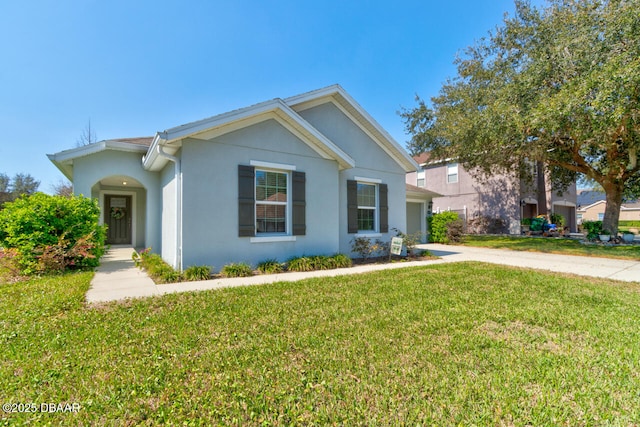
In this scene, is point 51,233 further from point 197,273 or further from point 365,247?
point 365,247

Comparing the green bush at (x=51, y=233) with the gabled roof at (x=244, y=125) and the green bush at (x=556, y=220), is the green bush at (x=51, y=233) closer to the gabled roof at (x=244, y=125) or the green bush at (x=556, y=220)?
the gabled roof at (x=244, y=125)

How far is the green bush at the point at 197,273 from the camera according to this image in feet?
21.1

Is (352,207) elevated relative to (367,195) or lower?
lower

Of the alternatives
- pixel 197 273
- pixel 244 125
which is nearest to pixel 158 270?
pixel 197 273

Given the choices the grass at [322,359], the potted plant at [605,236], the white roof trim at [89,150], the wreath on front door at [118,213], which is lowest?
the grass at [322,359]

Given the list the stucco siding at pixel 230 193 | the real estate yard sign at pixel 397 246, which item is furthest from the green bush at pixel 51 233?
the real estate yard sign at pixel 397 246

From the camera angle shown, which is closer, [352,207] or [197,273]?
[197,273]

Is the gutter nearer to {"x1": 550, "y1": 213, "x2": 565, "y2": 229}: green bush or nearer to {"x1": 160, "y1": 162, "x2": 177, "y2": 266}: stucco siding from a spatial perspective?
{"x1": 160, "y1": 162, "x2": 177, "y2": 266}: stucco siding

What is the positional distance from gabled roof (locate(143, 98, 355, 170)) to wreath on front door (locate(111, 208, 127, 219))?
486 centimetres

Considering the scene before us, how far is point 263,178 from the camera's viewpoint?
7824 mm

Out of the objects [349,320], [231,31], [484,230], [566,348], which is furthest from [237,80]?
[484,230]

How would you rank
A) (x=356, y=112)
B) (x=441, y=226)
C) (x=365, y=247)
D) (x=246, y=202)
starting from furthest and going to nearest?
(x=441, y=226)
(x=356, y=112)
(x=365, y=247)
(x=246, y=202)

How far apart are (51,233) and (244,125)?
5.51 meters

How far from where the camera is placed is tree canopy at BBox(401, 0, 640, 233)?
903 cm
